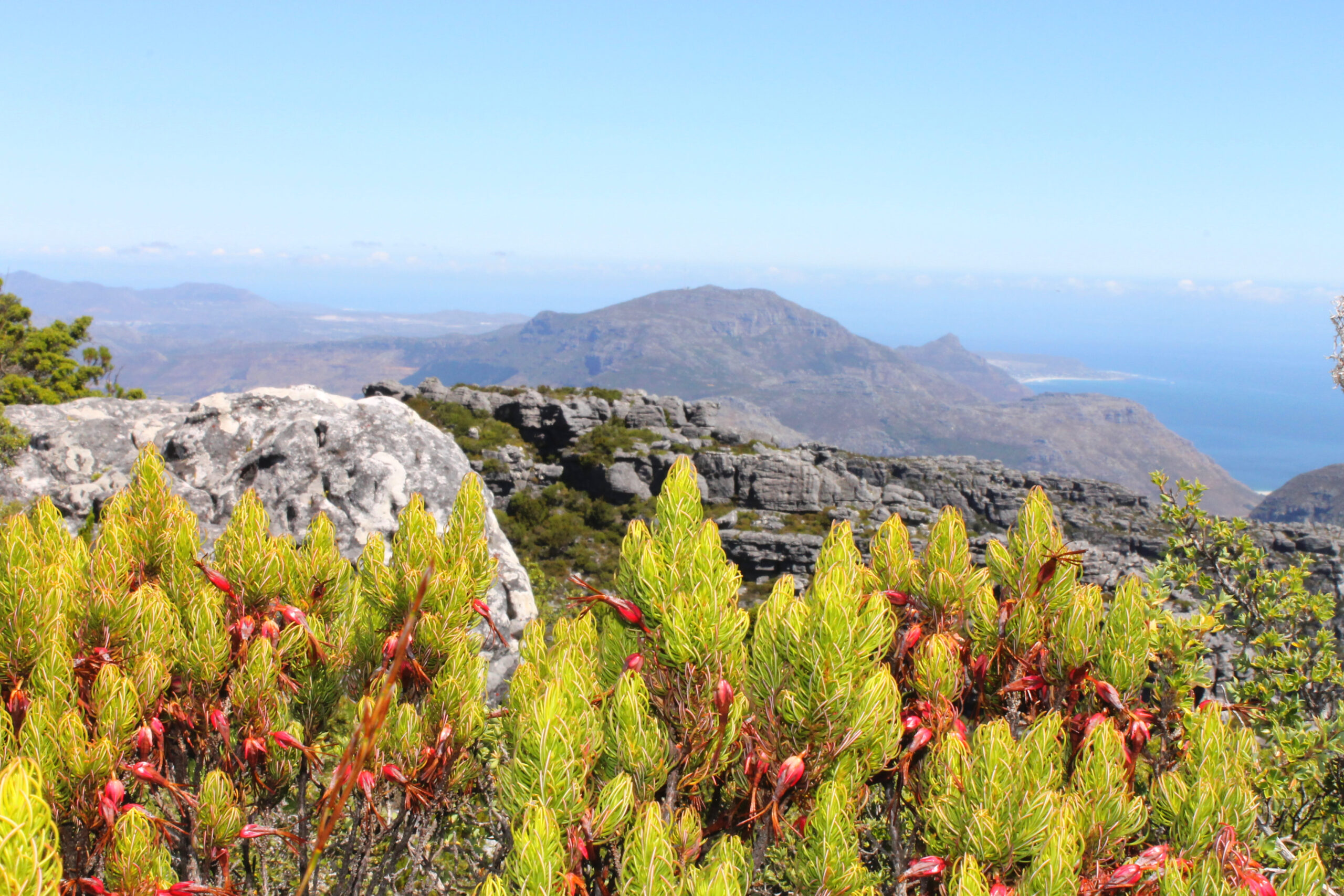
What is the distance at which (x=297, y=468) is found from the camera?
34.1 feet

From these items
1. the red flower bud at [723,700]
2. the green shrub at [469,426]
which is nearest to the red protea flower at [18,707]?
the red flower bud at [723,700]

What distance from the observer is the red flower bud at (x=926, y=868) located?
284 cm

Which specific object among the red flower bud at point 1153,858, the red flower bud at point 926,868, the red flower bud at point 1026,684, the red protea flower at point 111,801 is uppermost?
the red flower bud at point 1026,684

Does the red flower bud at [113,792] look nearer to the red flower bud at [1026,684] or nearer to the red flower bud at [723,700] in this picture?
the red flower bud at [723,700]

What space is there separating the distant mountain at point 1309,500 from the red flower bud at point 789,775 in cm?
15623

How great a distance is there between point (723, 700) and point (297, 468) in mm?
9301

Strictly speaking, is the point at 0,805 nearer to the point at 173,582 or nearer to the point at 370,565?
the point at 370,565

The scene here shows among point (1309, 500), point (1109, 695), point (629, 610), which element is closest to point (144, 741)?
point (629, 610)

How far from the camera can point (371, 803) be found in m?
3.67

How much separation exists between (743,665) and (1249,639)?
5.23 metres

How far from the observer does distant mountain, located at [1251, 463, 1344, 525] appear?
12400 cm

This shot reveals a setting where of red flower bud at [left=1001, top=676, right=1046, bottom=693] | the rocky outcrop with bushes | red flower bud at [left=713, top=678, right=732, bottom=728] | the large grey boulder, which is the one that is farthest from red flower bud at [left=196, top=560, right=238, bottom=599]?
the rocky outcrop with bushes

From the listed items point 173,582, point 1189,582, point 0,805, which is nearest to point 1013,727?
point 1189,582

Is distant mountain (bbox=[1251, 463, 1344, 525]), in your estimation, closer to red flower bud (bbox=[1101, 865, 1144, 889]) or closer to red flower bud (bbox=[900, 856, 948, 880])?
red flower bud (bbox=[1101, 865, 1144, 889])
